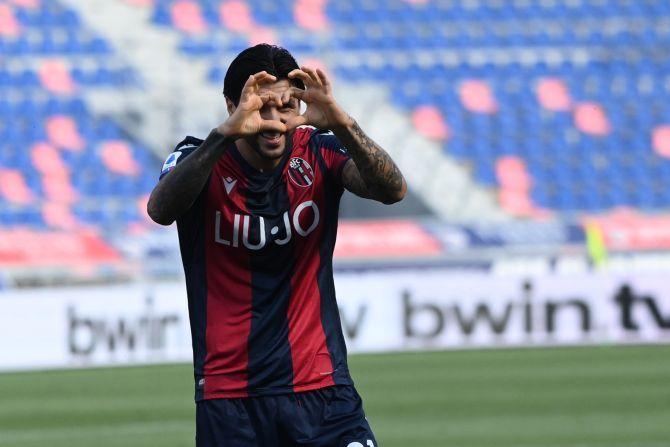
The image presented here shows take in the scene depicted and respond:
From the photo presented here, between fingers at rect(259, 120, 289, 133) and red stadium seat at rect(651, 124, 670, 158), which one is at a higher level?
red stadium seat at rect(651, 124, 670, 158)

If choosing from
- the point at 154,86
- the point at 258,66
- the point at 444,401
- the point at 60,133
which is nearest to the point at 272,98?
the point at 258,66

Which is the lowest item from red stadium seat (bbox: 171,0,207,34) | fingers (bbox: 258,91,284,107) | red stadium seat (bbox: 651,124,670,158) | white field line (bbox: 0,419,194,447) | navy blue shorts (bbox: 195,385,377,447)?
white field line (bbox: 0,419,194,447)

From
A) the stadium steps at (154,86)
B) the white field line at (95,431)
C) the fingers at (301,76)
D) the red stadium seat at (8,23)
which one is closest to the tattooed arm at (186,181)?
the fingers at (301,76)

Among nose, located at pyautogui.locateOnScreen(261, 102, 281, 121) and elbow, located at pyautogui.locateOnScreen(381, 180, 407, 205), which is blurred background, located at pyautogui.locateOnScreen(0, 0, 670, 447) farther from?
nose, located at pyautogui.locateOnScreen(261, 102, 281, 121)

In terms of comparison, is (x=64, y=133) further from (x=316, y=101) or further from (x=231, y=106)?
(x=316, y=101)

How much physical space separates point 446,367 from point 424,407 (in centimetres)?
265

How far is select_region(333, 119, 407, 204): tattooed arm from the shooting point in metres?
3.35

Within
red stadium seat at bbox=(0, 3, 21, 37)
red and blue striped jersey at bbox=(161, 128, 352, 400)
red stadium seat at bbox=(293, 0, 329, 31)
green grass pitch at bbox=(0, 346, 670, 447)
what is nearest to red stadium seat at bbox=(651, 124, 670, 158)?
red stadium seat at bbox=(293, 0, 329, 31)

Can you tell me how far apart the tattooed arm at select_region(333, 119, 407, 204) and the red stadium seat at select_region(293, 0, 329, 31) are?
1594cm

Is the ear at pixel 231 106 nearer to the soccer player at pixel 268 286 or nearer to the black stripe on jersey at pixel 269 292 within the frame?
the soccer player at pixel 268 286

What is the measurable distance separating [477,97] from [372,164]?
15.8 metres

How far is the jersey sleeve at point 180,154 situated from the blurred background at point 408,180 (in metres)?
7.65

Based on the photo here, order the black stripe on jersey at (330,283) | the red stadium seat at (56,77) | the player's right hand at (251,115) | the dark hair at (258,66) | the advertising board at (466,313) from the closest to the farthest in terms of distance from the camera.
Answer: the player's right hand at (251,115) < the dark hair at (258,66) < the black stripe on jersey at (330,283) < the advertising board at (466,313) < the red stadium seat at (56,77)

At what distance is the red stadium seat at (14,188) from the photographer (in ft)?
57.5
